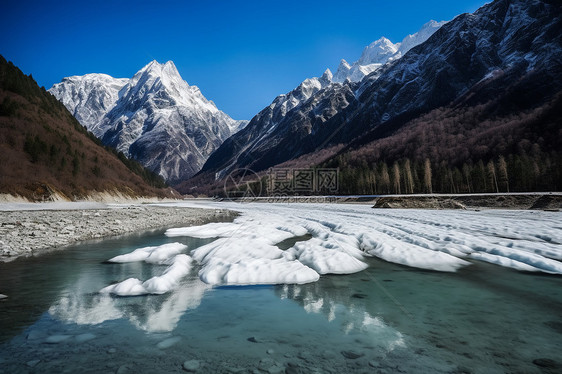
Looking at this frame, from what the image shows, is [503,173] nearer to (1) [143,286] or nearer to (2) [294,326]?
(2) [294,326]

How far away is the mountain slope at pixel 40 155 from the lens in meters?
42.5

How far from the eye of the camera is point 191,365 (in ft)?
11.8

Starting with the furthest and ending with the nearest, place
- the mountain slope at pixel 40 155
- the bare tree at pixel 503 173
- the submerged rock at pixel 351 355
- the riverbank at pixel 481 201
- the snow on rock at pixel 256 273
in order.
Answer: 1. the bare tree at pixel 503 173
2. the mountain slope at pixel 40 155
3. the riverbank at pixel 481 201
4. the snow on rock at pixel 256 273
5. the submerged rock at pixel 351 355

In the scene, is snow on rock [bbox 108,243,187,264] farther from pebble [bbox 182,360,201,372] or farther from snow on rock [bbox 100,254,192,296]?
pebble [bbox 182,360,201,372]

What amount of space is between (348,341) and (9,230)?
20.1m

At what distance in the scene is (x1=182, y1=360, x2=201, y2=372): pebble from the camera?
11.5ft

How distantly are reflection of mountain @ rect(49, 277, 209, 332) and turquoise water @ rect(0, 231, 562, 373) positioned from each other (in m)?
0.02

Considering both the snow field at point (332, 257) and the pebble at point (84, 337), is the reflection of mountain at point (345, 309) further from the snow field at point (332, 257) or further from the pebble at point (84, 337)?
the pebble at point (84, 337)

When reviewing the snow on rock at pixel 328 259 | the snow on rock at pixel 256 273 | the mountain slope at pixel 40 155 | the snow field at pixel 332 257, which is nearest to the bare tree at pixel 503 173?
the snow field at pixel 332 257

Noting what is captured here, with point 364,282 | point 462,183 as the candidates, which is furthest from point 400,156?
point 364,282

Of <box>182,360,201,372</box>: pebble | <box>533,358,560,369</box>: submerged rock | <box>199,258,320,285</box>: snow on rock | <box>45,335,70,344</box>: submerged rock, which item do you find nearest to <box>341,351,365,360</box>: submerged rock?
<box>182,360,201,372</box>: pebble

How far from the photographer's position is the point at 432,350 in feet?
13.2

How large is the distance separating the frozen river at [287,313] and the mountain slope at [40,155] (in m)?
44.7

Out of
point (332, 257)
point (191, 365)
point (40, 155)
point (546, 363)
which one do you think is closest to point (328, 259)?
point (332, 257)
